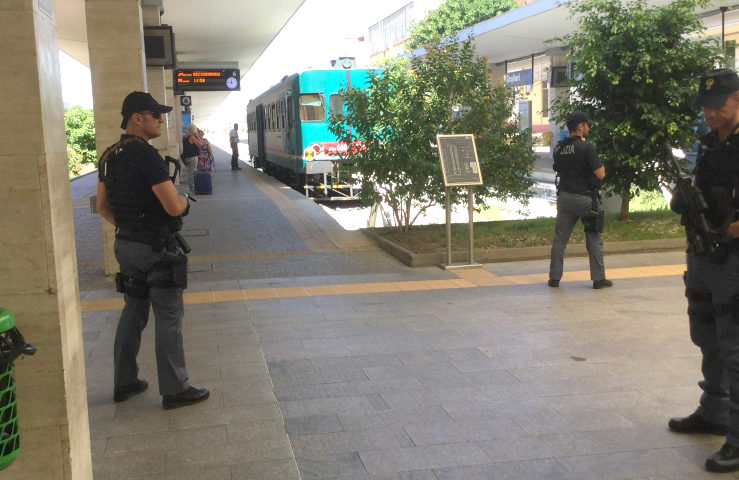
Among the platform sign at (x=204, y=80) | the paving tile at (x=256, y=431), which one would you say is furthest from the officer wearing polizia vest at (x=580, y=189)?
the platform sign at (x=204, y=80)

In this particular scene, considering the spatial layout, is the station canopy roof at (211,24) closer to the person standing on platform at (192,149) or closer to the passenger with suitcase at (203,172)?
the person standing on platform at (192,149)

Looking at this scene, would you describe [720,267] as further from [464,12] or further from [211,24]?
[464,12]

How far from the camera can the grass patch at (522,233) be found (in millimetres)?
11297

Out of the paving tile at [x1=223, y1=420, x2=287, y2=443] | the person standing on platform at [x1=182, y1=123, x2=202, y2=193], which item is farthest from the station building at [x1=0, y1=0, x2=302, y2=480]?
the person standing on platform at [x1=182, y1=123, x2=202, y2=193]

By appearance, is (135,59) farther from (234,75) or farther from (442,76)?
(234,75)

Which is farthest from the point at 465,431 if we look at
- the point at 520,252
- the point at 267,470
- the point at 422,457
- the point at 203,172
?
the point at 203,172

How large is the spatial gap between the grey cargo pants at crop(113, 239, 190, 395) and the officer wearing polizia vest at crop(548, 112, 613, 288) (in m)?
4.88

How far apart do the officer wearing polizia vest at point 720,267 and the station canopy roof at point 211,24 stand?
60.2 ft

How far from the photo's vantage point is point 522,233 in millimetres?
11930

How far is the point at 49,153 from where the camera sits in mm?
3049

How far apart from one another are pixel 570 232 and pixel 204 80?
23.2 metres

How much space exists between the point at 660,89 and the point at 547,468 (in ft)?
31.3

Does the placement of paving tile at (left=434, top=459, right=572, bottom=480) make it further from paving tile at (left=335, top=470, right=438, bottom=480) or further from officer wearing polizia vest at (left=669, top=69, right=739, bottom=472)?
officer wearing polizia vest at (left=669, top=69, right=739, bottom=472)

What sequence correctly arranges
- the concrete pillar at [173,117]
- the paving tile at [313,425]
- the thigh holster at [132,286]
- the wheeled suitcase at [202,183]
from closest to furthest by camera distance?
the paving tile at [313,425] < the thigh holster at [132,286] < the wheeled suitcase at [202,183] < the concrete pillar at [173,117]
